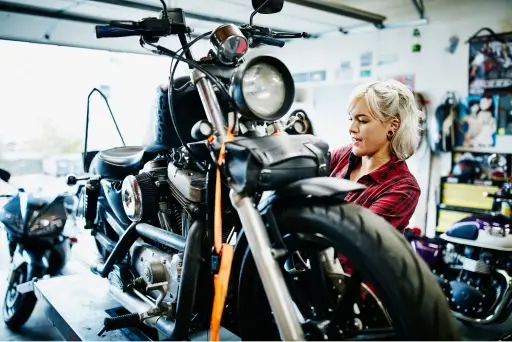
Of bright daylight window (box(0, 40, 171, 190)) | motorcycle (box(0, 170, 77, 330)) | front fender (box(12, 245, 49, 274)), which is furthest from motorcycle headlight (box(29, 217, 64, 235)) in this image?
bright daylight window (box(0, 40, 171, 190))

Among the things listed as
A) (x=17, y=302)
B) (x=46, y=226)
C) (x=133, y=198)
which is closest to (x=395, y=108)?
(x=133, y=198)

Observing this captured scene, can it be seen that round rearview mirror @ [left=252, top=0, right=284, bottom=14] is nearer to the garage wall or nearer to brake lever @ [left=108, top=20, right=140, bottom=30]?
brake lever @ [left=108, top=20, right=140, bottom=30]

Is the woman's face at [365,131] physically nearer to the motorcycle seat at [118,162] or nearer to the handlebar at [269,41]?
the handlebar at [269,41]

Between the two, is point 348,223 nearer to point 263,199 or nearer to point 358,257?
point 358,257

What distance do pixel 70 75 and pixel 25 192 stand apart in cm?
199

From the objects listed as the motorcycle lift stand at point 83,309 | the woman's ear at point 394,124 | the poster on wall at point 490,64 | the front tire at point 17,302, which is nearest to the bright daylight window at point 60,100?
the front tire at point 17,302

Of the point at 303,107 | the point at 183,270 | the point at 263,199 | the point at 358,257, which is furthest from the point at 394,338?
the point at 303,107

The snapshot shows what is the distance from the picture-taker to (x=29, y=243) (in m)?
2.69

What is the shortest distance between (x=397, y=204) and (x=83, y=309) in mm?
1299

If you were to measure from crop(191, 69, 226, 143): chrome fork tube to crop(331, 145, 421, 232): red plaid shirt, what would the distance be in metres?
0.60

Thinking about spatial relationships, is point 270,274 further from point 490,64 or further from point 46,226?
point 490,64

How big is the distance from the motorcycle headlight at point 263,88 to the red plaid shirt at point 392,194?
0.50 metres

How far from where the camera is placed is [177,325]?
1.23 metres

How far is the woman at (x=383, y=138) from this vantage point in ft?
4.90
